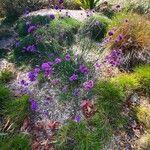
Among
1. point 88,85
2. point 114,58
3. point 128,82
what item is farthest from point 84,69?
point 128,82

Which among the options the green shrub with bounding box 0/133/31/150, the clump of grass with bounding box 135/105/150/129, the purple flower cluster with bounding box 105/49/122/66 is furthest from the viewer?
the purple flower cluster with bounding box 105/49/122/66

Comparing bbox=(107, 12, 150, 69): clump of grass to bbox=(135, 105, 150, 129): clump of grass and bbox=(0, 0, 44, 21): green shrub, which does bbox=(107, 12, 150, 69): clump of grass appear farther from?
bbox=(0, 0, 44, 21): green shrub

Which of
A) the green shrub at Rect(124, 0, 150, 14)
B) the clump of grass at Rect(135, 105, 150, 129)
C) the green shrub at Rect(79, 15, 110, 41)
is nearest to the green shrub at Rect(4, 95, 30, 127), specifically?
the clump of grass at Rect(135, 105, 150, 129)

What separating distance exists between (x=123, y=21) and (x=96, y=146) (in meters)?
2.83

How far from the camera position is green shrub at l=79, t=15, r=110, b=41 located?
6.90m

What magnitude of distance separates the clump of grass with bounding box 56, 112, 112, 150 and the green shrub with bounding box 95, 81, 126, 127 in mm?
155

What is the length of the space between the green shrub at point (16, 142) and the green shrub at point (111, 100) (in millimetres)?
1187

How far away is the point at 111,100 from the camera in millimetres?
5180

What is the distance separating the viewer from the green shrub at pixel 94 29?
6.90 metres

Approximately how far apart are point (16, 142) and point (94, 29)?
3219mm

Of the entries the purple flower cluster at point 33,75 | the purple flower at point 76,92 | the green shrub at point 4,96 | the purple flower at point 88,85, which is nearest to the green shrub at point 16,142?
the green shrub at point 4,96

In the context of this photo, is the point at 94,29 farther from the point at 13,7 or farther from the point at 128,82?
the point at 13,7

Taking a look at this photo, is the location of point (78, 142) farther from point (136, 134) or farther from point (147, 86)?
point (147, 86)

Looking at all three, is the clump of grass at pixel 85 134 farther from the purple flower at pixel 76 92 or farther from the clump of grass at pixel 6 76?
the clump of grass at pixel 6 76
